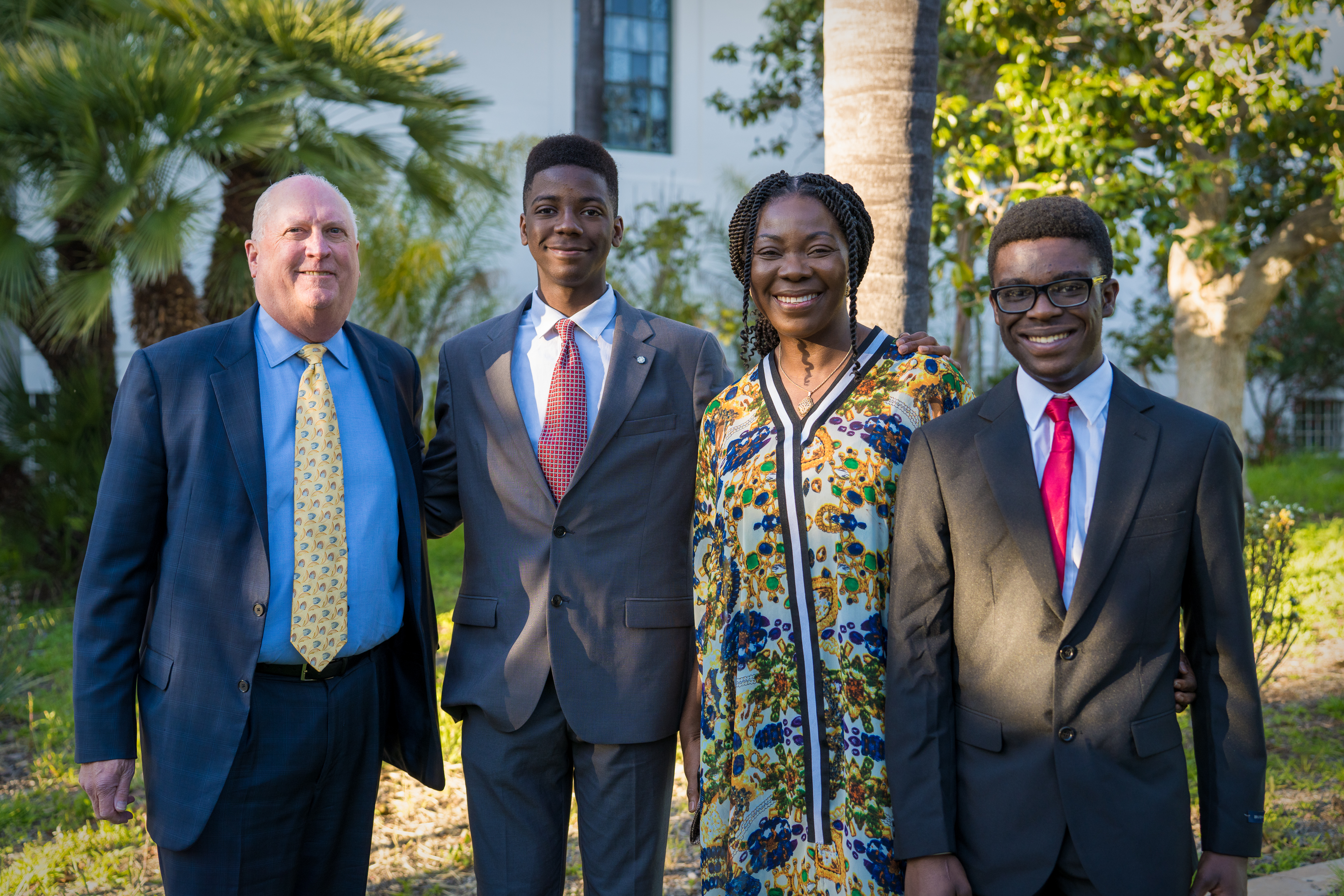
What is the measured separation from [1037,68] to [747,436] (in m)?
5.96

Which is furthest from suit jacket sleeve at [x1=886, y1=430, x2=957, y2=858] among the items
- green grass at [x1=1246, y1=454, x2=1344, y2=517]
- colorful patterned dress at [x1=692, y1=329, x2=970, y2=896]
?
green grass at [x1=1246, y1=454, x2=1344, y2=517]

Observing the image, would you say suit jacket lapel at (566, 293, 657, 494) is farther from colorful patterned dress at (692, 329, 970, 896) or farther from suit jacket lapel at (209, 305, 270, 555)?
suit jacket lapel at (209, 305, 270, 555)

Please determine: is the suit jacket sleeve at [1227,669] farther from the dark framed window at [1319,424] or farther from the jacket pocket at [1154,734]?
the dark framed window at [1319,424]

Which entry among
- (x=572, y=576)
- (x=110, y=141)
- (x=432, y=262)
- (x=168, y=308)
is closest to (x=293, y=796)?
(x=572, y=576)

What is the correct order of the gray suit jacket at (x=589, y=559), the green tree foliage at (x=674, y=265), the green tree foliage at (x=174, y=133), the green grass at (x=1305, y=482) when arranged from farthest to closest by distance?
the green grass at (x=1305, y=482) → the green tree foliage at (x=674, y=265) → the green tree foliage at (x=174, y=133) → the gray suit jacket at (x=589, y=559)

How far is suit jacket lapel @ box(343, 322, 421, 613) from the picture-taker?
9.64 ft

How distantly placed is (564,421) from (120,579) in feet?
3.93

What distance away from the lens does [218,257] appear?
821 cm

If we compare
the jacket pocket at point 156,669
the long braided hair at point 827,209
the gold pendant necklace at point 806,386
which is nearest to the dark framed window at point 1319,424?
the long braided hair at point 827,209

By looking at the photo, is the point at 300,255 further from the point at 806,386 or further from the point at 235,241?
the point at 235,241

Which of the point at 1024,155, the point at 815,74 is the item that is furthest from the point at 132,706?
the point at 815,74

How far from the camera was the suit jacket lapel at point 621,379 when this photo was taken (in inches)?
112

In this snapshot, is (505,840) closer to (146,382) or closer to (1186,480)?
(146,382)

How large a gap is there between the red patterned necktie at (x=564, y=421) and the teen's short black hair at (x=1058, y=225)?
3.90 ft
